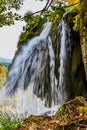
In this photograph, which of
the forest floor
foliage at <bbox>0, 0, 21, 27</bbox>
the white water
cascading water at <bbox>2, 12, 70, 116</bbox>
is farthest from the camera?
cascading water at <bbox>2, 12, 70, 116</bbox>

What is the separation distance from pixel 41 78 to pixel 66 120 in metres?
7.99

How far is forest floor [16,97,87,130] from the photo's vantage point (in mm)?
4413

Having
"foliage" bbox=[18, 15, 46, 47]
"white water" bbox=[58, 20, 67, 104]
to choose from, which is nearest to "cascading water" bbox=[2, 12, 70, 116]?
"white water" bbox=[58, 20, 67, 104]

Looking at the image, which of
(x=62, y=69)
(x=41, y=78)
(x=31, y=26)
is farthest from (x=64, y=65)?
(x=31, y=26)

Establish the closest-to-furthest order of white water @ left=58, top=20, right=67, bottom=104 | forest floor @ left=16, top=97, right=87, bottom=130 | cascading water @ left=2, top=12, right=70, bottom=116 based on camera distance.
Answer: forest floor @ left=16, top=97, right=87, bottom=130 < white water @ left=58, top=20, right=67, bottom=104 < cascading water @ left=2, top=12, right=70, bottom=116

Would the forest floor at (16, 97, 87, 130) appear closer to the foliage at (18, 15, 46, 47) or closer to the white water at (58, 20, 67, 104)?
the foliage at (18, 15, 46, 47)

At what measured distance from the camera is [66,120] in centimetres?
463

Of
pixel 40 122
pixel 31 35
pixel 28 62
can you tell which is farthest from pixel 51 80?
pixel 40 122

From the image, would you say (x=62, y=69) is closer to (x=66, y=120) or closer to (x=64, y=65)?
(x=64, y=65)

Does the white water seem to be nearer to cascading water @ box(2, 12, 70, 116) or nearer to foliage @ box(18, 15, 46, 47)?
cascading water @ box(2, 12, 70, 116)

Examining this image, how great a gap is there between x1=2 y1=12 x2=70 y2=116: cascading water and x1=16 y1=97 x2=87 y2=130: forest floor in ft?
20.5

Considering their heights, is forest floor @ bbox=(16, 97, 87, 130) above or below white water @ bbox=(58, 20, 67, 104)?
below

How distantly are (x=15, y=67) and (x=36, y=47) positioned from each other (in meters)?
1.55

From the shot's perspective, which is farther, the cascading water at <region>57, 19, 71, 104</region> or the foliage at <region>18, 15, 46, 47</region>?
the cascading water at <region>57, 19, 71, 104</region>
